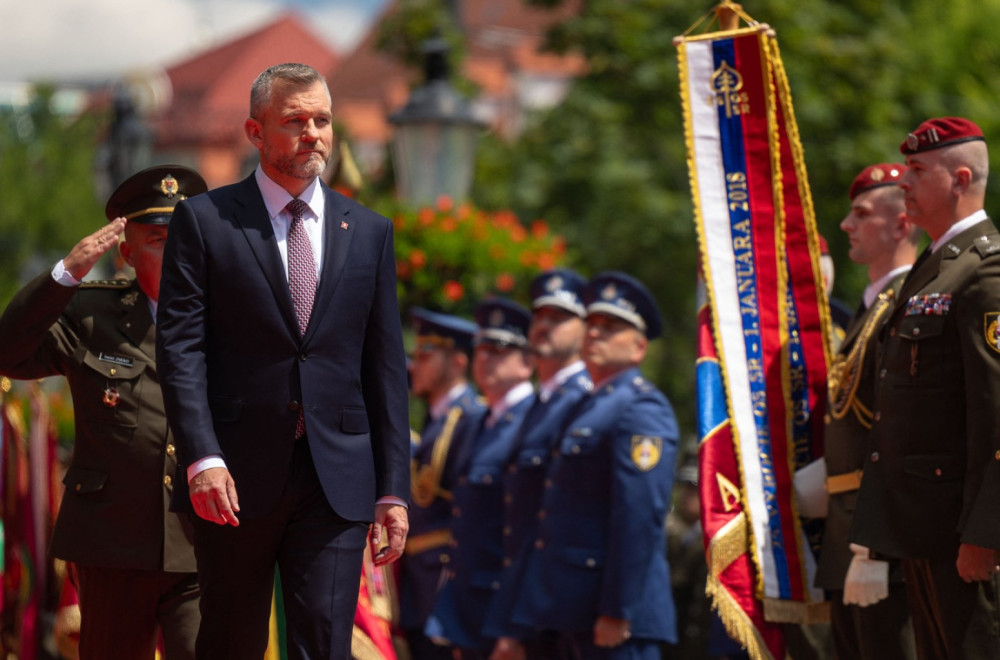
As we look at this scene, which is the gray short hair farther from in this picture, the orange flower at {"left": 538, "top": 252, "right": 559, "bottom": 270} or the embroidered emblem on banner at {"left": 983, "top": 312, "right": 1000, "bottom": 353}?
→ the orange flower at {"left": 538, "top": 252, "right": 559, "bottom": 270}

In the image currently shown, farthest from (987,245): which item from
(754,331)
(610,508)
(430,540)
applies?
(430,540)

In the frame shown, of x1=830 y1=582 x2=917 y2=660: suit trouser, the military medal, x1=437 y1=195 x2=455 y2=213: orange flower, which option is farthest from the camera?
x1=437 y1=195 x2=455 y2=213: orange flower

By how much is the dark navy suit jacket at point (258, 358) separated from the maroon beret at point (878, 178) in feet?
8.32

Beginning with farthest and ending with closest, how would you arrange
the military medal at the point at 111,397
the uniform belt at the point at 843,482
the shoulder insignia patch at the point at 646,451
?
the shoulder insignia patch at the point at 646,451
the uniform belt at the point at 843,482
the military medal at the point at 111,397

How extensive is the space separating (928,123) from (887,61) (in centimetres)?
1765

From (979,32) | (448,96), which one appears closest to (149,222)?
(448,96)

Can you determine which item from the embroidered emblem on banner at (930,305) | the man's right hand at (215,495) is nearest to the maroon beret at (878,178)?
the embroidered emblem on banner at (930,305)

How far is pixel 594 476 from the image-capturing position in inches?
296

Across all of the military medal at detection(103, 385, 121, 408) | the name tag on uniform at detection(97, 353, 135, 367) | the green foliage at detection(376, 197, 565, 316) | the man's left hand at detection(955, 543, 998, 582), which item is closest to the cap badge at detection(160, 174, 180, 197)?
the name tag on uniform at detection(97, 353, 135, 367)

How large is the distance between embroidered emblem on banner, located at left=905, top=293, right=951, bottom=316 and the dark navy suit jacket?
1917 mm

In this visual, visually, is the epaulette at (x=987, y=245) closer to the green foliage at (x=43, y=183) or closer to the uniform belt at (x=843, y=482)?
the uniform belt at (x=843, y=482)

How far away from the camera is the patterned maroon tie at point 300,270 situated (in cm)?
458

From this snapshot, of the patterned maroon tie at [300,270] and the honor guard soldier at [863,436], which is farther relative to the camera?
the honor guard soldier at [863,436]

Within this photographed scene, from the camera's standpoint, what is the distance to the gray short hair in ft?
15.2
